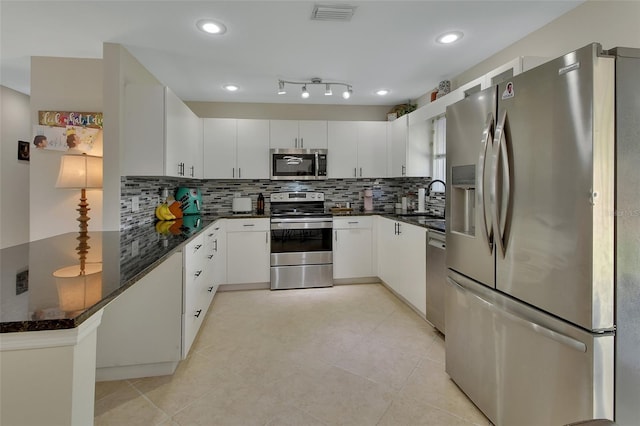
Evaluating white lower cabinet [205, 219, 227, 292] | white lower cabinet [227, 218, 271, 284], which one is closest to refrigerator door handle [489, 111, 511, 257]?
white lower cabinet [205, 219, 227, 292]

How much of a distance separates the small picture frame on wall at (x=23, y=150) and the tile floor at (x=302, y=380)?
3.14m

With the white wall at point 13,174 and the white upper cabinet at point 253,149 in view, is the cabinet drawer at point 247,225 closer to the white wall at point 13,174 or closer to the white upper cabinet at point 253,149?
the white upper cabinet at point 253,149

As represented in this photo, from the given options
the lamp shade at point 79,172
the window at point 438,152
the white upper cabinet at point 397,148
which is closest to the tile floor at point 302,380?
the lamp shade at point 79,172

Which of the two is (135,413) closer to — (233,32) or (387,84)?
(233,32)

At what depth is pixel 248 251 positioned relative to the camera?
3.94 meters

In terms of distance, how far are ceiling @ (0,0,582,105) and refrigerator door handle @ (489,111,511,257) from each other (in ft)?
3.62

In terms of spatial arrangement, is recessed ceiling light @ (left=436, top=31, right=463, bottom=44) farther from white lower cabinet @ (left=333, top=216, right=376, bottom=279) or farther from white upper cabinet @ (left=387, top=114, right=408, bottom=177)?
white lower cabinet @ (left=333, top=216, right=376, bottom=279)

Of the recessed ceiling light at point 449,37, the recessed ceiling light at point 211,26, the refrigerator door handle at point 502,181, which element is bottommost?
the refrigerator door handle at point 502,181

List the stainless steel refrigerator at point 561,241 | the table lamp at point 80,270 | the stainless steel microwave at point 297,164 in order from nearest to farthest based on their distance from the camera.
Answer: the table lamp at point 80,270
the stainless steel refrigerator at point 561,241
the stainless steel microwave at point 297,164

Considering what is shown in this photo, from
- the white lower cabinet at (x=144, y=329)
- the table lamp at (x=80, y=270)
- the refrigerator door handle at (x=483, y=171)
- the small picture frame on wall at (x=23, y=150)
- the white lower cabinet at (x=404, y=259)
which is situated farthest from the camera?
the small picture frame on wall at (x=23, y=150)

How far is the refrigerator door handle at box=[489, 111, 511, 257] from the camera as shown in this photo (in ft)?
4.89

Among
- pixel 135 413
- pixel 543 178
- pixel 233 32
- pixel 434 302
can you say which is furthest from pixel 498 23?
pixel 135 413

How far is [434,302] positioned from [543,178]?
1.68 meters

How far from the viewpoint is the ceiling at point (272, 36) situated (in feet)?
6.88
